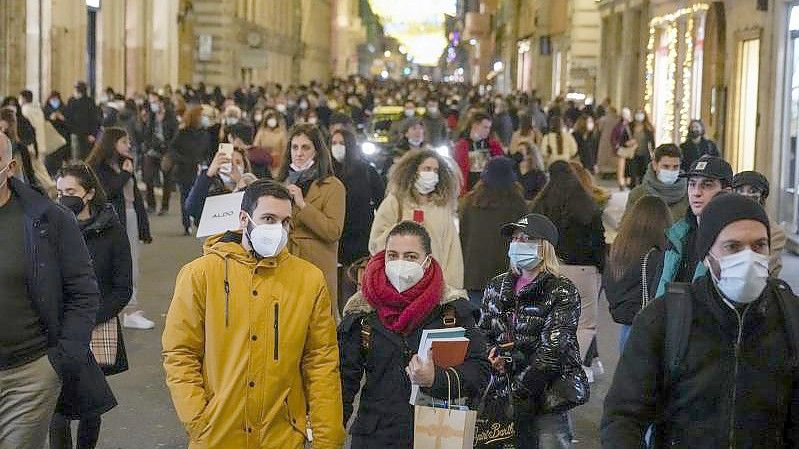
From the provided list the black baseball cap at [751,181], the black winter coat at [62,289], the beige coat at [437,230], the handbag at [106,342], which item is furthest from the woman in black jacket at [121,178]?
the black winter coat at [62,289]

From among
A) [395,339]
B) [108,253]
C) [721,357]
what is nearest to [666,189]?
[108,253]

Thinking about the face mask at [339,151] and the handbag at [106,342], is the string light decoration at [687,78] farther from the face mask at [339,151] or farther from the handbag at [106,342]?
the handbag at [106,342]

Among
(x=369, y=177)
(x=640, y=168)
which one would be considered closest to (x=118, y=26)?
(x=640, y=168)

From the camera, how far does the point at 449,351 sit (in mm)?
5426

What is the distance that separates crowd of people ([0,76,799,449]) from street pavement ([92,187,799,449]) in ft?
2.94

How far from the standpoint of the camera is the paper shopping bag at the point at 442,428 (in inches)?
211

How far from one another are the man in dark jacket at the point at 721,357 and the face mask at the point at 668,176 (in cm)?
554

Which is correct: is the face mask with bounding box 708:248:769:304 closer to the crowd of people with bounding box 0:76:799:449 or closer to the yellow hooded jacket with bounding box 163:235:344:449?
the crowd of people with bounding box 0:76:799:449

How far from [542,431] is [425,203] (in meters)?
3.10

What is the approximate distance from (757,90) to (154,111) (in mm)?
11199

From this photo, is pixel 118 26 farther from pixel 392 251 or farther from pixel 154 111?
pixel 392 251

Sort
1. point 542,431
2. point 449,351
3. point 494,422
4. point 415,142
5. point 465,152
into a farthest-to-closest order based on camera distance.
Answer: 1. point 415,142
2. point 465,152
3. point 542,431
4. point 494,422
5. point 449,351

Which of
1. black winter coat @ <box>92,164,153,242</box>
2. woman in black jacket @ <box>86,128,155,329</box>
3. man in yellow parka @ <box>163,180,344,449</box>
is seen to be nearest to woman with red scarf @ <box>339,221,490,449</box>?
man in yellow parka @ <box>163,180,344,449</box>

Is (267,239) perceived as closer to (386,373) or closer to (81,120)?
(386,373)
